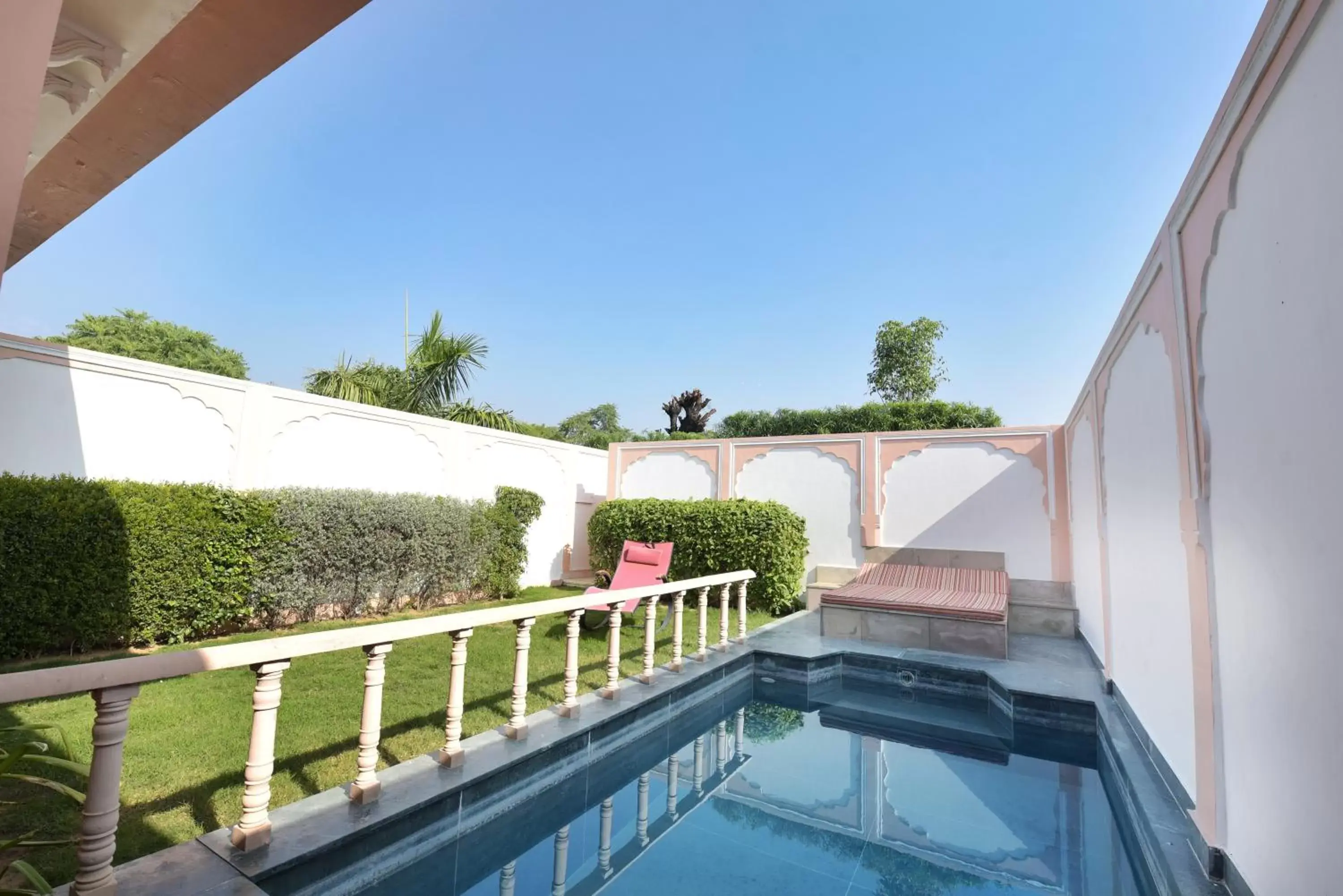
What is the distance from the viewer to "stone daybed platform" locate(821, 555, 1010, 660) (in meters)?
5.94

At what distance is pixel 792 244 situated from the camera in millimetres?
10734

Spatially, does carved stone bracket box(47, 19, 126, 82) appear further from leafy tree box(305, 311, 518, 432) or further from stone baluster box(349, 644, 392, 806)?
leafy tree box(305, 311, 518, 432)

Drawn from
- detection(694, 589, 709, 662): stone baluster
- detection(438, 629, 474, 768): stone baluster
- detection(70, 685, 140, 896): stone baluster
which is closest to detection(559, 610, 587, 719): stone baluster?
→ detection(438, 629, 474, 768): stone baluster

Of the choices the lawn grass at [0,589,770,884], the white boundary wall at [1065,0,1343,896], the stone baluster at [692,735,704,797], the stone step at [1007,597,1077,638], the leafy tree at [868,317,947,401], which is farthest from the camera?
the leafy tree at [868,317,947,401]

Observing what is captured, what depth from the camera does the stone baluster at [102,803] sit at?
5.31ft

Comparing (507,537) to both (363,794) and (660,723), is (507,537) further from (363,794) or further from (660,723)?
(363,794)

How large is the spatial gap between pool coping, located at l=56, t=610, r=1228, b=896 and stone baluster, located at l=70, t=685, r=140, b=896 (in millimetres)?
153

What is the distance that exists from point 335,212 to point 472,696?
1329 centimetres

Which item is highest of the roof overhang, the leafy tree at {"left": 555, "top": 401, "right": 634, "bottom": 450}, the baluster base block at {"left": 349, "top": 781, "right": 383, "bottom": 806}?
the leafy tree at {"left": 555, "top": 401, "right": 634, "bottom": 450}

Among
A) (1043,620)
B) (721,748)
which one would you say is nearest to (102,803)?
(721,748)

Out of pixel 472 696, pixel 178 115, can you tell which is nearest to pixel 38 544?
pixel 472 696

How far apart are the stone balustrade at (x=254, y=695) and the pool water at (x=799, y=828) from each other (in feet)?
1.64

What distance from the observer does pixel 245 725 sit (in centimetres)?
339

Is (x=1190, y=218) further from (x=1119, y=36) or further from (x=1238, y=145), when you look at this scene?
(x=1119, y=36)
